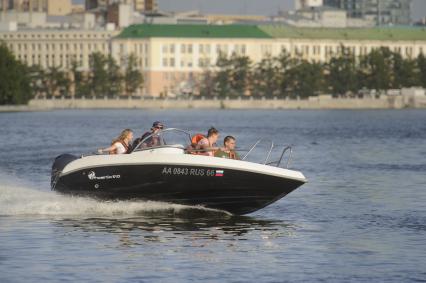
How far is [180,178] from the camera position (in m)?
40.1

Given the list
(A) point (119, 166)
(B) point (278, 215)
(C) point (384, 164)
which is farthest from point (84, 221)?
(C) point (384, 164)

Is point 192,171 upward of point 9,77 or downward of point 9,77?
upward

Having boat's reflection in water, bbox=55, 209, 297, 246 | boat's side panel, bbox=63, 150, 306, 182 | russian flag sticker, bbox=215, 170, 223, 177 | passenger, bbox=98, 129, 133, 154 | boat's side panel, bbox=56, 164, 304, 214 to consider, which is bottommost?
boat's reflection in water, bbox=55, 209, 297, 246

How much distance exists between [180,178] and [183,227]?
1193 mm

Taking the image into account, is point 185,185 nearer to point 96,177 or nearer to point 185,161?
point 185,161

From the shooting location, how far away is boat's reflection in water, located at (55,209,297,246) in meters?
38.0

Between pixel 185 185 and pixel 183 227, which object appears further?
pixel 185 185

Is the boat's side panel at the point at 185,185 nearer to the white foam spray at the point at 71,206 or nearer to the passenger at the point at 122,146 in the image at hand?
the white foam spray at the point at 71,206

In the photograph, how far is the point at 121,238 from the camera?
3769 cm

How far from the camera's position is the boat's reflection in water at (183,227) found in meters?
38.0

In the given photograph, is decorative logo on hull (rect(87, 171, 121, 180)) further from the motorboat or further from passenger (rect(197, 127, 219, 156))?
passenger (rect(197, 127, 219, 156))

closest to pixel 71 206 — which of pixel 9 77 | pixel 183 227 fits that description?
pixel 183 227

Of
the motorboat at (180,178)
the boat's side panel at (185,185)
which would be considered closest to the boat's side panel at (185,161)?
Answer: the motorboat at (180,178)

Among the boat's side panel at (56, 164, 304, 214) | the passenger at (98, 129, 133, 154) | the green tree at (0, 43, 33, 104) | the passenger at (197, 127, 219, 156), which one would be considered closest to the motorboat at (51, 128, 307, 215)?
the boat's side panel at (56, 164, 304, 214)
